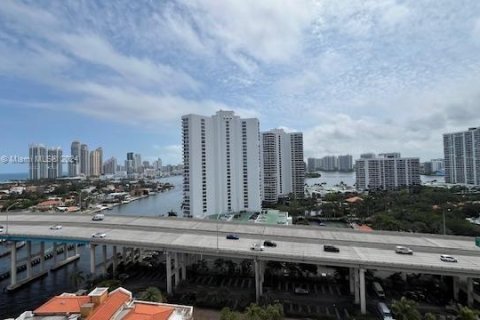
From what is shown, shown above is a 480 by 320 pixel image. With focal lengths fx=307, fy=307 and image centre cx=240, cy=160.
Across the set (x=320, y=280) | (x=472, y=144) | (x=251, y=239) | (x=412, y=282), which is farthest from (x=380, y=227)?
(x=472, y=144)

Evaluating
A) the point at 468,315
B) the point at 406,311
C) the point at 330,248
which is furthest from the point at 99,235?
the point at 468,315

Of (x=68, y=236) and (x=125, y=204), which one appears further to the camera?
(x=125, y=204)

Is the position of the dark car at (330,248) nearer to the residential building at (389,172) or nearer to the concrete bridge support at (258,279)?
the concrete bridge support at (258,279)

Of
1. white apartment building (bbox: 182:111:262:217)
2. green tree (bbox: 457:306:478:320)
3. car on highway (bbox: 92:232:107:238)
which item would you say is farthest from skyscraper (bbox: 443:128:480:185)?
car on highway (bbox: 92:232:107:238)

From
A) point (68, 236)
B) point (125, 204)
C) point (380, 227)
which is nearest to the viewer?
point (68, 236)

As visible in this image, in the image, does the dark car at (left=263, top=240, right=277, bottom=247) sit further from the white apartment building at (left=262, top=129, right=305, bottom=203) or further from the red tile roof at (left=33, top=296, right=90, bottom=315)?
the white apartment building at (left=262, top=129, right=305, bottom=203)

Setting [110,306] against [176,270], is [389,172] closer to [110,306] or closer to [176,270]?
[176,270]

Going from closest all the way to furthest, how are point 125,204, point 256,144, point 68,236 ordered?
1. point 68,236
2. point 256,144
3. point 125,204

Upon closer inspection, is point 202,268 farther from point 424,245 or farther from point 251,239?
point 424,245
